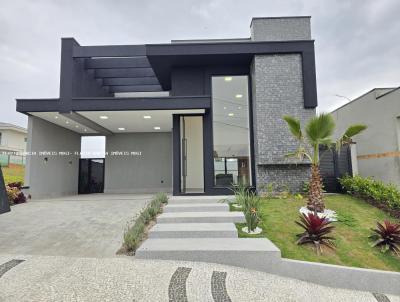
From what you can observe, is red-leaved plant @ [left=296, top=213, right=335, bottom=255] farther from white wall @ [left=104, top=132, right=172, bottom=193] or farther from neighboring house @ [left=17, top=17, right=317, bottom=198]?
white wall @ [left=104, top=132, right=172, bottom=193]

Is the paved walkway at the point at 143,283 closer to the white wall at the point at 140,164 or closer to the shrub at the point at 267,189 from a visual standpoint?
the shrub at the point at 267,189

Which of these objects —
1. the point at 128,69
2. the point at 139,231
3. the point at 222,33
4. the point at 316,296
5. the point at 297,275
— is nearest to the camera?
the point at 316,296

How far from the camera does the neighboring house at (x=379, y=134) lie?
32.1 ft

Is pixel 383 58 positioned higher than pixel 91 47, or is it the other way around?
pixel 383 58

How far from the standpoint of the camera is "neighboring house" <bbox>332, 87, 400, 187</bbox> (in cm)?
978

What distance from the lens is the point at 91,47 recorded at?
9.15 metres

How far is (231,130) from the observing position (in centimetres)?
867

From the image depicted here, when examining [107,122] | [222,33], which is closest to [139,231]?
[107,122]

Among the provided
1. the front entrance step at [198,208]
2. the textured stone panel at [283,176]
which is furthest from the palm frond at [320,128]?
the front entrance step at [198,208]

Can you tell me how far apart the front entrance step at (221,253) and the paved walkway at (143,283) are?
12cm

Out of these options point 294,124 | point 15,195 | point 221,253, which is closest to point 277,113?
point 294,124

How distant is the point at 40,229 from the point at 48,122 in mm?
6475

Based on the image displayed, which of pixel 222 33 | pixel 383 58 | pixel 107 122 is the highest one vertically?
pixel 222 33

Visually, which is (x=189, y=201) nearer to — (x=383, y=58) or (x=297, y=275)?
(x=297, y=275)
